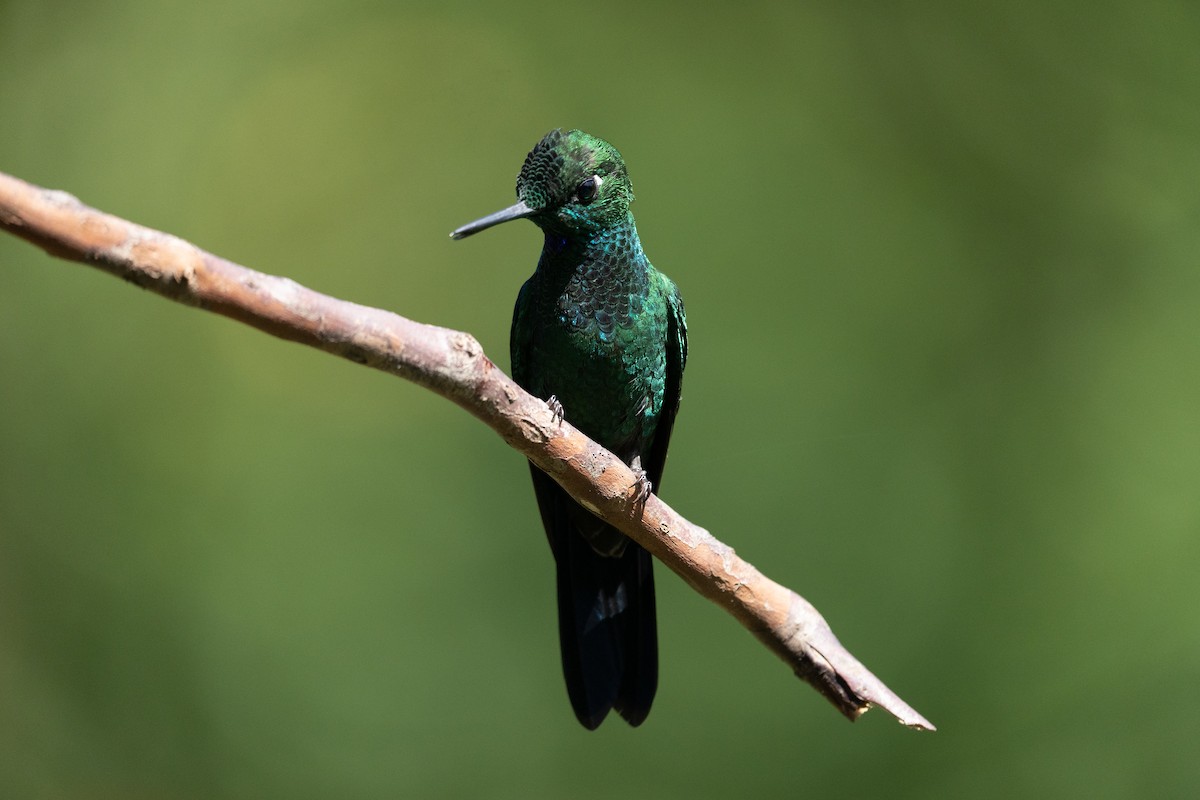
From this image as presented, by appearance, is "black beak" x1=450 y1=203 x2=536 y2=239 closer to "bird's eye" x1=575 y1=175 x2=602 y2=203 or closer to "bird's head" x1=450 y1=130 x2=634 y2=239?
"bird's head" x1=450 y1=130 x2=634 y2=239

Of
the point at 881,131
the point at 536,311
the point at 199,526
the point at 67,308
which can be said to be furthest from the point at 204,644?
the point at 881,131

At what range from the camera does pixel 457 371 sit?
210 cm

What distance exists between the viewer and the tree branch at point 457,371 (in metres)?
1.73

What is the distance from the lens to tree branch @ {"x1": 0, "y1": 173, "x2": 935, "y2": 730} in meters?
1.73

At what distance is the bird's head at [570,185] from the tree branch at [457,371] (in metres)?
0.70

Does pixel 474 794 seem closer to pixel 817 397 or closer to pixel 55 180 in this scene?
pixel 817 397

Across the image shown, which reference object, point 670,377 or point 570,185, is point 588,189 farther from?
point 670,377

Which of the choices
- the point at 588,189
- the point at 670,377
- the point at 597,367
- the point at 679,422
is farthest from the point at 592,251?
the point at 679,422

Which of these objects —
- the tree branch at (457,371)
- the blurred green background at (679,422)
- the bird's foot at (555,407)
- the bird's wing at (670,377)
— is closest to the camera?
the tree branch at (457,371)

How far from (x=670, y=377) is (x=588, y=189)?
2.59 feet

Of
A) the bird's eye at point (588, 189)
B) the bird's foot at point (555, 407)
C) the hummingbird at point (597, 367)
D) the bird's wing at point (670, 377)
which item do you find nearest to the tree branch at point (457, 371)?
the hummingbird at point (597, 367)

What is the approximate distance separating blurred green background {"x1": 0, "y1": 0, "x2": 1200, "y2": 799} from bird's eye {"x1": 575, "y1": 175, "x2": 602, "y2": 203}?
2.59 m

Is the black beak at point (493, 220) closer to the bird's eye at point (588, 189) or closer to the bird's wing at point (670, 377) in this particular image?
the bird's eye at point (588, 189)

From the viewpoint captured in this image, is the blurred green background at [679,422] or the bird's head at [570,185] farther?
the blurred green background at [679,422]
